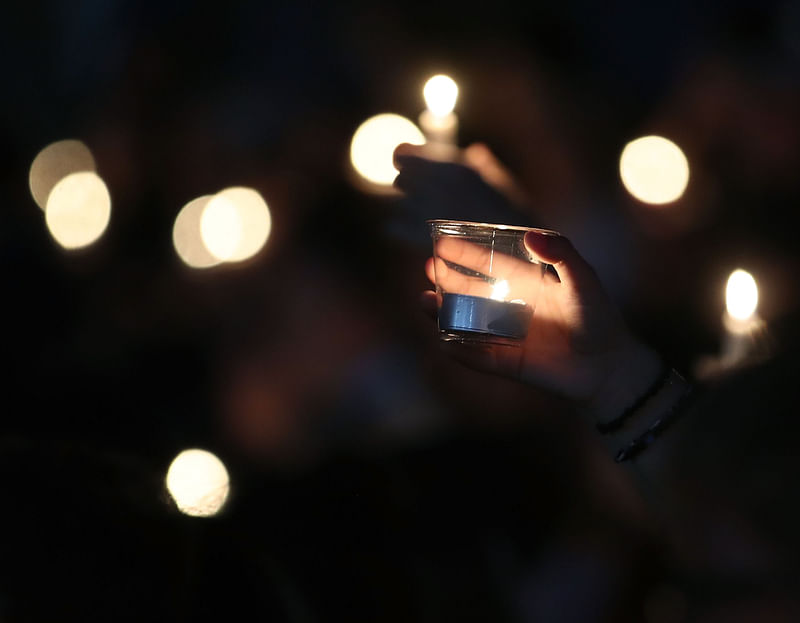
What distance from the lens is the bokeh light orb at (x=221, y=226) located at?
7.36 feet

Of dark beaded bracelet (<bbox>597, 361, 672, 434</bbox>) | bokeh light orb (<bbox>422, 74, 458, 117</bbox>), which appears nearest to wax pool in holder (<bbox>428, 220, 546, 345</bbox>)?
dark beaded bracelet (<bbox>597, 361, 672, 434</bbox>)

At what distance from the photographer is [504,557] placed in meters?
1.50

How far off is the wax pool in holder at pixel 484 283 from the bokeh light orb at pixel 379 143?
1.08 m

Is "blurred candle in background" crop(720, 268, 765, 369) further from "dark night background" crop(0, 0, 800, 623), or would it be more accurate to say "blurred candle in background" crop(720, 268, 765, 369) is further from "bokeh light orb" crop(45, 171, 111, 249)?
"bokeh light orb" crop(45, 171, 111, 249)

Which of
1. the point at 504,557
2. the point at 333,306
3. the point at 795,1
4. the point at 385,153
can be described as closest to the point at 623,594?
the point at 504,557

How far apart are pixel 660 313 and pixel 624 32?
901 mm

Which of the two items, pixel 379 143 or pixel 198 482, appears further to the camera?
pixel 379 143

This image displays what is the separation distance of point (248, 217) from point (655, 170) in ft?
3.84

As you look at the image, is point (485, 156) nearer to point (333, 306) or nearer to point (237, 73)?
point (333, 306)

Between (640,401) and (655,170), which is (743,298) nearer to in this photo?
(640,401)

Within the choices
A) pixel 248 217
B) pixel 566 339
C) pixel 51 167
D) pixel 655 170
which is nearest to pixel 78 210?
pixel 51 167

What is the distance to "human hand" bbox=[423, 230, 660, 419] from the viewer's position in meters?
1.17

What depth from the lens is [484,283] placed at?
1067 mm

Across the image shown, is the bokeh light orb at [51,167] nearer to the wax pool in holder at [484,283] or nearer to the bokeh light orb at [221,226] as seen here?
the bokeh light orb at [221,226]
